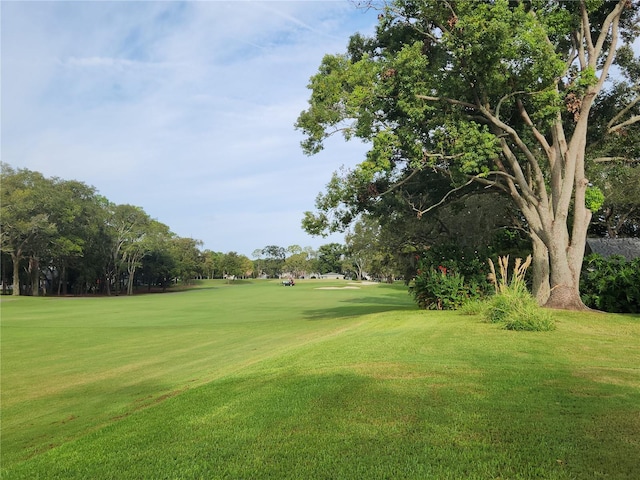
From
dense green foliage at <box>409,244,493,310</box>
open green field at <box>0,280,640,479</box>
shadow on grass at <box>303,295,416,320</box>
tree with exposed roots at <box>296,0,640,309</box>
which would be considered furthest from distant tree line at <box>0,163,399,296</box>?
open green field at <box>0,280,640,479</box>

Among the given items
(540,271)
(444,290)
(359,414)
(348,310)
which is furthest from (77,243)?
(359,414)

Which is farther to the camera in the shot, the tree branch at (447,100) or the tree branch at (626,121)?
the tree branch at (626,121)

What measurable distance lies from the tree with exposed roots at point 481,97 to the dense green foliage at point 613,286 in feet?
7.17

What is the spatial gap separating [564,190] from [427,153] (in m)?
5.14

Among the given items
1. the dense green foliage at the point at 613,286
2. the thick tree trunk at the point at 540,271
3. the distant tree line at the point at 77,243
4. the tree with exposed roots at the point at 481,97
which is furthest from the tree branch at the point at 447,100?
the distant tree line at the point at 77,243

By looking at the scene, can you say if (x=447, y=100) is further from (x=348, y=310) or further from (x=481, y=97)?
(x=348, y=310)

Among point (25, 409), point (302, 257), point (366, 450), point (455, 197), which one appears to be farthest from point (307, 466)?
point (302, 257)

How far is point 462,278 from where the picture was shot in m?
17.9

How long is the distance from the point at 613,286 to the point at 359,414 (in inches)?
653

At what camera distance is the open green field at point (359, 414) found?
142 inches

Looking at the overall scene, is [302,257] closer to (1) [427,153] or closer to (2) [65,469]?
(1) [427,153]

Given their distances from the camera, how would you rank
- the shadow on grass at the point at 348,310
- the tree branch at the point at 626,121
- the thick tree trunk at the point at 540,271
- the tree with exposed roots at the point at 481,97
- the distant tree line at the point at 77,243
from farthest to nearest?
the distant tree line at the point at 77,243 → the shadow on grass at the point at 348,310 → the tree branch at the point at 626,121 → the thick tree trunk at the point at 540,271 → the tree with exposed roots at the point at 481,97

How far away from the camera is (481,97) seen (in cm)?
1619

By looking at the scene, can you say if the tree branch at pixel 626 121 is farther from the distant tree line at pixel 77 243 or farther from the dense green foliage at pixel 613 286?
the distant tree line at pixel 77 243
